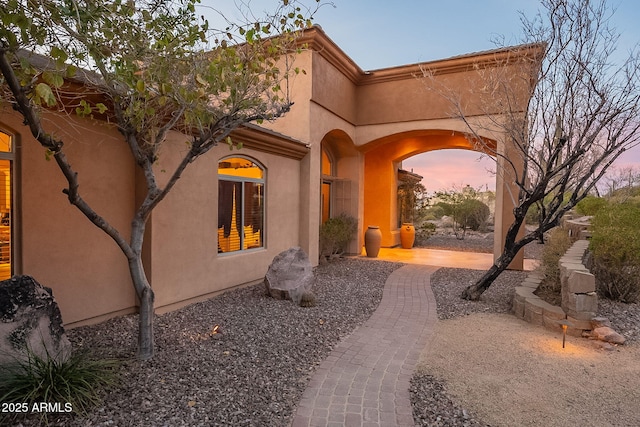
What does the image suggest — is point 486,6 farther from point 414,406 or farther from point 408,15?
point 414,406

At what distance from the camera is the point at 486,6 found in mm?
8578

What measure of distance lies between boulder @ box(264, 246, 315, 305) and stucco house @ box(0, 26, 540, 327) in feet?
3.69

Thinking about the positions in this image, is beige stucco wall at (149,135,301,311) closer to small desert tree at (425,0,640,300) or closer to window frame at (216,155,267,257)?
window frame at (216,155,267,257)

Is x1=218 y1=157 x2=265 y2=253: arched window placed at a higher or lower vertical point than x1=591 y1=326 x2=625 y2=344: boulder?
higher

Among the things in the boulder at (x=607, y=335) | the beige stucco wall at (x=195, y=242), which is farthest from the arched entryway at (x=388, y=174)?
the boulder at (x=607, y=335)

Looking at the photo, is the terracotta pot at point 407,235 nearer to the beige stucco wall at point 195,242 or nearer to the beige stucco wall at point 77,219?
the beige stucco wall at point 195,242

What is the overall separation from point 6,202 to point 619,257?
989 cm

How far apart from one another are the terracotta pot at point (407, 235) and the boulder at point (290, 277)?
29.1ft

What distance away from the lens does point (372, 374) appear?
13.6 ft

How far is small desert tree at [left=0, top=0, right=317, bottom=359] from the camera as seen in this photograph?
3.00 meters

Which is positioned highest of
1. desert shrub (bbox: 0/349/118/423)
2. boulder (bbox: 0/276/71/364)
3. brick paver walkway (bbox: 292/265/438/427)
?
boulder (bbox: 0/276/71/364)

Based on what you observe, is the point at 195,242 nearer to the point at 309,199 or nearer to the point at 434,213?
the point at 309,199

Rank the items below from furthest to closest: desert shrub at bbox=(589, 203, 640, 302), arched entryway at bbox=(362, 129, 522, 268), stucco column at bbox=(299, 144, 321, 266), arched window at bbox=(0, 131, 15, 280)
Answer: arched entryway at bbox=(362, 129, 522, 268) → stucco column at bbox=(299, 144, 321, 266) → desert shrub at bbox=(589, 203, 640, 302) → arched window at bbox=(0, 131, 15, 280)

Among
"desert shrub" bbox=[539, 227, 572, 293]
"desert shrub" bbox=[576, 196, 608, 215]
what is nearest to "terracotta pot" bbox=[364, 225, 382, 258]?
"desert shrub" bbox=[539, 227, 572, 293]
